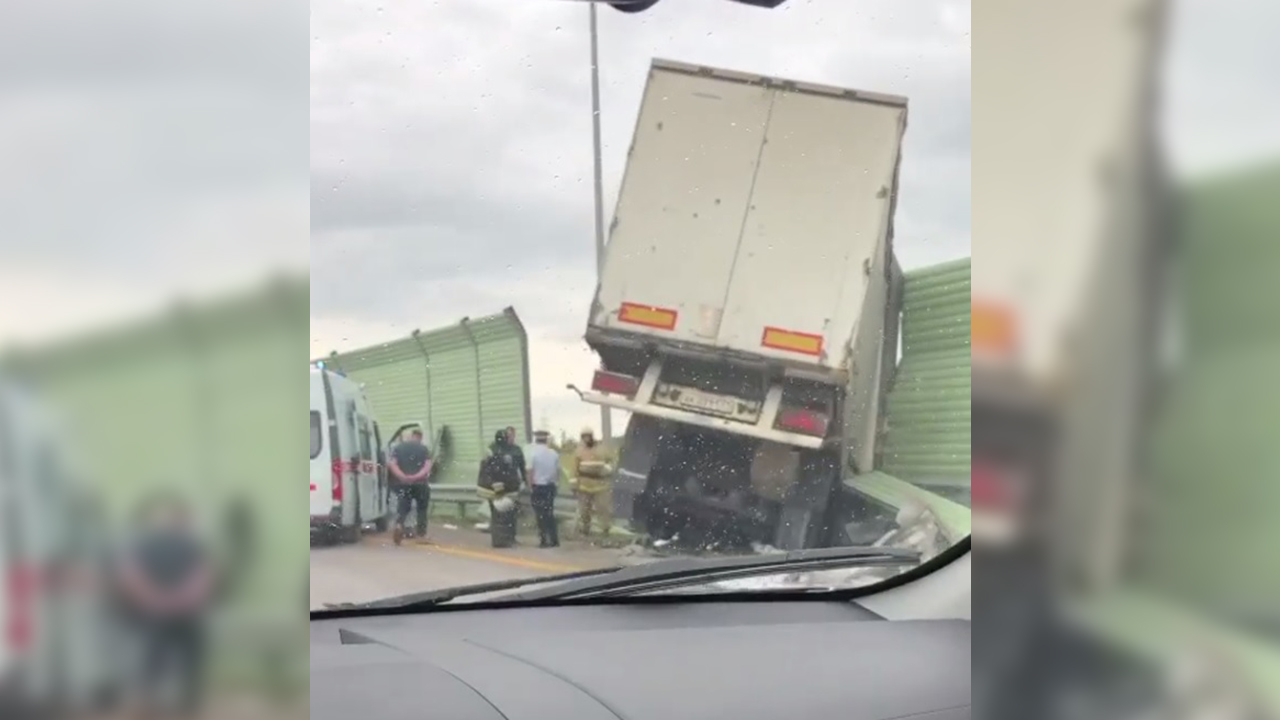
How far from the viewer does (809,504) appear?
5.35 m

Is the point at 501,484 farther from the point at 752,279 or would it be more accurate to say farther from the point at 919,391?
the point at 752,279

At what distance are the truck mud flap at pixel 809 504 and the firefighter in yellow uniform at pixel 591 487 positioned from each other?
2.32 feet

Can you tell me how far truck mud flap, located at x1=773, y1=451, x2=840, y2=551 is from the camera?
4.57 metres

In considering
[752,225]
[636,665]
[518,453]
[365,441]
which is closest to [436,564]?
[636,665]

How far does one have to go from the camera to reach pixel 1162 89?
3.02 ft

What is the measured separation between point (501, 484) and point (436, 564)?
158 centimetres

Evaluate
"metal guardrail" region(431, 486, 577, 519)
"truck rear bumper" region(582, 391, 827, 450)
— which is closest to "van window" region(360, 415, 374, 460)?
"metal guardrail" region(431, 486, 577, 519)

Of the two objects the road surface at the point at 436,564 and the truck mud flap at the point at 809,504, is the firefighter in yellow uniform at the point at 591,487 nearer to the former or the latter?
the road surface at the point at 436,564

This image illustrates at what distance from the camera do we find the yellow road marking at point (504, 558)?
353 centimetres

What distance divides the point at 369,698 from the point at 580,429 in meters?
3.44

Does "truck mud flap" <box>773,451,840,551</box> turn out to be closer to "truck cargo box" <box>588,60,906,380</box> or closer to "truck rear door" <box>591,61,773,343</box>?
"truck cargo box" <box>588,60,906,380</box>

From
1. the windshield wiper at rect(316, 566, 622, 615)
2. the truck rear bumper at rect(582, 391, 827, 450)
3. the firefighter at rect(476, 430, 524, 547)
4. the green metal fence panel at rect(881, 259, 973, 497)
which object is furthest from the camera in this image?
the truck rear bumper at rect(582, 391, 827, 450)

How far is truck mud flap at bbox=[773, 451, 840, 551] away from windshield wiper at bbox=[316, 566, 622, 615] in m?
1.06

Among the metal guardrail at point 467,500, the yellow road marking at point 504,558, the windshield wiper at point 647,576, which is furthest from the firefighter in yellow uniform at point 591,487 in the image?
the windshield wiper at point 647,576
